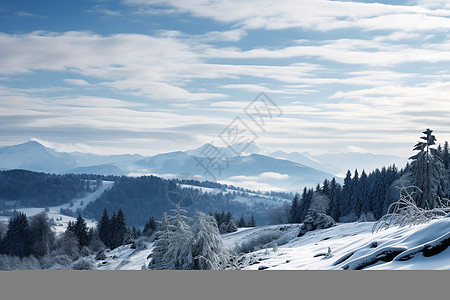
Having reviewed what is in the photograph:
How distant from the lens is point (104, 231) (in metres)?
73.9

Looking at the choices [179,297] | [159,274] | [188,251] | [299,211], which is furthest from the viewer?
[299,211]

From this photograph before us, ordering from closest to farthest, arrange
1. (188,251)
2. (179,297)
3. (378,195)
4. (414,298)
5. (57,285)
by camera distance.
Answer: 1. (414,298)
2. (179,297)
3. (57,285)
4. (188,251)
5. (378,195)

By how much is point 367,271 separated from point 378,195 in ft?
217

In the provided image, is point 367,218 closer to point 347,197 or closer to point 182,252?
point 347,197

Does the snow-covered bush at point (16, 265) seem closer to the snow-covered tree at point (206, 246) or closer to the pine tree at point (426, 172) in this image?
the snow-covered tree at point (206, 246)

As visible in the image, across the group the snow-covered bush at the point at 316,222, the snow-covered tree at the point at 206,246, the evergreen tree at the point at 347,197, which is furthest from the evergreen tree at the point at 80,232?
the snow-covered tree at the point at 206,246

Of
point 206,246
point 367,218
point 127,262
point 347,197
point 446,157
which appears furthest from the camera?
point 347,197

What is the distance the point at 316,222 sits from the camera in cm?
4097

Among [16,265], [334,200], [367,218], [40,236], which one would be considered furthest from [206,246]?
[334,200]

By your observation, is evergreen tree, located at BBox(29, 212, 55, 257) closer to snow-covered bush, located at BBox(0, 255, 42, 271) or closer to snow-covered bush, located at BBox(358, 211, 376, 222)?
snow-covered bush, located at BBox(0, 255, 42, 271)

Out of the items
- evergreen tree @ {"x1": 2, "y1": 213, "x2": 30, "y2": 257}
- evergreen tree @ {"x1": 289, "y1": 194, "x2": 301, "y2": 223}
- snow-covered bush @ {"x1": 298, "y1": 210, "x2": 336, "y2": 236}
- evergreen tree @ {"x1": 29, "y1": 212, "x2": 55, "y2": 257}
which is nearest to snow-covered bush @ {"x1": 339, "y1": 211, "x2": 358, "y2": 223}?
evergreen tree @ {"x1": 289, "y1": 194, "x2": 301, "y2": 223}

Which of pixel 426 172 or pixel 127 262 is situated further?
pixel 127 262

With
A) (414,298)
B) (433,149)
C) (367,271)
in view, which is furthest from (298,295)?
(433,149)

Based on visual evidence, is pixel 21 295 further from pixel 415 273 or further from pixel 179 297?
pixel 415 273
